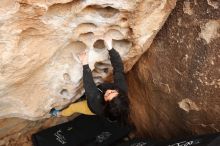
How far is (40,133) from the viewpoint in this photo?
3.24 m

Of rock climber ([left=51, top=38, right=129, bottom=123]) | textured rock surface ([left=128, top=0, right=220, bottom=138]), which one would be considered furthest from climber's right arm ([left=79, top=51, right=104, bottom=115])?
textured rock surface ([left=128, top=0, right=220, bottom=138])

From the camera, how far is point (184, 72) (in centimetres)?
262

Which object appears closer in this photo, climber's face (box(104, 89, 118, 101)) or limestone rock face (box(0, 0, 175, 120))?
limestone rock face (box(0, 0, 175, 120))

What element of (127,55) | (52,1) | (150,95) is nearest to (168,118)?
(150,95)

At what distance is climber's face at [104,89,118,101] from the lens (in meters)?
2.44

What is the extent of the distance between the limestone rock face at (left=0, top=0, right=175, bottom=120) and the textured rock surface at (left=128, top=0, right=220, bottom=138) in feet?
0.32

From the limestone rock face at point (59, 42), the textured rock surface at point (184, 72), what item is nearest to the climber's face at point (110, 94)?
the limestone rock face at point (59, 42)

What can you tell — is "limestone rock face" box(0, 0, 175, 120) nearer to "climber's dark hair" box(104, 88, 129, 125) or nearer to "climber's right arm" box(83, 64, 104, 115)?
"climber's right arm" box(83, 64, 104, 115)

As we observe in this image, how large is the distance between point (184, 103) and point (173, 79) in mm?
184

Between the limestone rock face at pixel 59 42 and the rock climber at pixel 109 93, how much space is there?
0.09 metres

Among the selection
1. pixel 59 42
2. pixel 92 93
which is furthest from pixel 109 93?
pixel 59 42

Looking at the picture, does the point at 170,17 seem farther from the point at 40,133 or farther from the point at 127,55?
the point at 40,133

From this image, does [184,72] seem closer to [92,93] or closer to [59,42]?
[92,93]

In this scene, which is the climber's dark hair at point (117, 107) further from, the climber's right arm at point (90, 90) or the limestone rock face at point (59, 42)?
the limestone rock face at point (59, 42)
